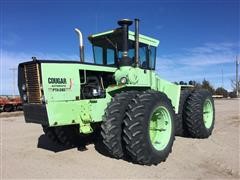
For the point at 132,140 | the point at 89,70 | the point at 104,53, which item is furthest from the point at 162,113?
the point at 104,53

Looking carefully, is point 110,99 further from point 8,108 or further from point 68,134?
point 8,108

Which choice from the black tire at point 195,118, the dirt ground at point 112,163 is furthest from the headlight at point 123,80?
the black tire at point 195,118

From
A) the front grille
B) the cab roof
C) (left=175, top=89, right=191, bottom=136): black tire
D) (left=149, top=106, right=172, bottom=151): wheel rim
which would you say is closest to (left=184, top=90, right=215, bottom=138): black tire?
(left=175, top=89, right=191, bottom=136): black tire

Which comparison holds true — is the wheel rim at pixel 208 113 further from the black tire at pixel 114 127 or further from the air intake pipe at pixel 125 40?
the black tire at pixel 114 127

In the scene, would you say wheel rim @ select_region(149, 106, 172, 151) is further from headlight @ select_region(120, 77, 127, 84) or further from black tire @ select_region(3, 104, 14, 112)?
black tire @ select_region(3, 104, 14, 112)

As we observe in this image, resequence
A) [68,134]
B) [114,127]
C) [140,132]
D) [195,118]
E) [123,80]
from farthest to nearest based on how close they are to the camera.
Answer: [195,118]
[68,134]
[123,80]
[114,127]
[140,132]

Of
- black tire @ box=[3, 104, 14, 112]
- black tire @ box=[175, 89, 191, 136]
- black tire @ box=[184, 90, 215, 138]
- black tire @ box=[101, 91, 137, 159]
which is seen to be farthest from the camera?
black tire @ box=[3, 104, 14, 112]

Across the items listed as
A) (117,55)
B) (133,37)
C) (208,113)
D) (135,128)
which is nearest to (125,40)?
(133,37)

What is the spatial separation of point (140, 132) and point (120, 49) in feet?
9.67

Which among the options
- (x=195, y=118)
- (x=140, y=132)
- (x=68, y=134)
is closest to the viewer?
(x=140, y=132)

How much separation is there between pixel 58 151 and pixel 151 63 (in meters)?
3.60

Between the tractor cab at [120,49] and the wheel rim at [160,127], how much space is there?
4.93 ft

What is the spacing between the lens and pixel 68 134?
8.74 meters

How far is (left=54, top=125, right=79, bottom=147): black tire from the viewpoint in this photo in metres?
8.63
